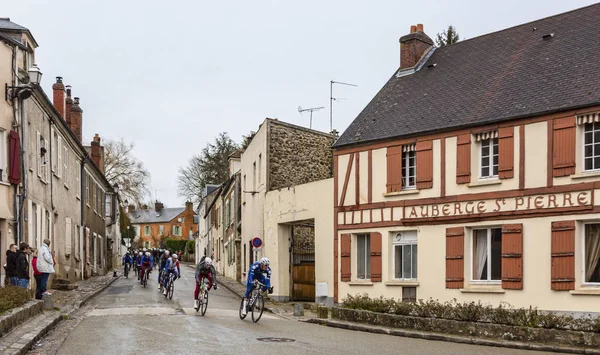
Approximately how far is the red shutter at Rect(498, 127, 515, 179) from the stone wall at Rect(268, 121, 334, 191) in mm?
11123

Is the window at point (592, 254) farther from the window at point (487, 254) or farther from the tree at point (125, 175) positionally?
the tree at point (125, 175)

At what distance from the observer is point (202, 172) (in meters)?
68.6

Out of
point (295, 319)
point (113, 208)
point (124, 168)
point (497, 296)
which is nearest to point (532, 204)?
point (497, 296)

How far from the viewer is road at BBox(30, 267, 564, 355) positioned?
486 inches

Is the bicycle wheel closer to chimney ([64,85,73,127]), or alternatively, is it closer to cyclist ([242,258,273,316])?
cyclist ([242,258,273,316])

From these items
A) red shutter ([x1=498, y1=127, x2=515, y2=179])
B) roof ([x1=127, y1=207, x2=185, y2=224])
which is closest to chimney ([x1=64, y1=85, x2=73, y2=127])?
red shutter ([x1=498, y1=127, x2=515, y2=179])

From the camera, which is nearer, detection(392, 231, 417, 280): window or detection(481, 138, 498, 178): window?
detection(481, 138, 498, 178): window

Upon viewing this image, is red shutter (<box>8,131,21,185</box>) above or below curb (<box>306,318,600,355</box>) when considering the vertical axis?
above

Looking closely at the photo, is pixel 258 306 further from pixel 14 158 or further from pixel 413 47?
pixel 413 47

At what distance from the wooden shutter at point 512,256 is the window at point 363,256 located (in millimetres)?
5289

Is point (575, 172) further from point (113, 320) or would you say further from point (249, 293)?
point (113, 320)

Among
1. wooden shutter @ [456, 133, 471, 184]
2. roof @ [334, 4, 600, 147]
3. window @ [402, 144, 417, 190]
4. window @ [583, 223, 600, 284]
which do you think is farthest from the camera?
window @ [402, 144, 417, 190]

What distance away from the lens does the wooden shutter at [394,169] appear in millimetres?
22547

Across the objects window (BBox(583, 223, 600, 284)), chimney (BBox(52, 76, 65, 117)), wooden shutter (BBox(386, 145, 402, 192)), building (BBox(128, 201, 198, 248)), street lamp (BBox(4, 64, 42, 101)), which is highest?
chimney (BBox(52, 76, 65, 117))
